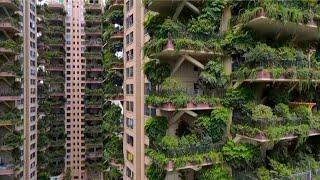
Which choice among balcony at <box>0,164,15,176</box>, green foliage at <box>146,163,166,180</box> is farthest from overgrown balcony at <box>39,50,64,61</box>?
green foliage at <box>146,163,166,180</box>

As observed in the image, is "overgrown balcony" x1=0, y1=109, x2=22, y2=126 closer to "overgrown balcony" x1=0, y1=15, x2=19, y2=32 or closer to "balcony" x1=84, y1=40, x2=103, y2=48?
"overgrown balcony" x1=0, y1=15, x2=19, y2=32

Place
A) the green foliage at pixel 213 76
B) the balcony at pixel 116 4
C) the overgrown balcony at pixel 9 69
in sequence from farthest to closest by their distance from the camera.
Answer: the balcony at pixel 116 4 → the overgrown balcony at pixel 9 69 → the green foliage at pixel 213 76

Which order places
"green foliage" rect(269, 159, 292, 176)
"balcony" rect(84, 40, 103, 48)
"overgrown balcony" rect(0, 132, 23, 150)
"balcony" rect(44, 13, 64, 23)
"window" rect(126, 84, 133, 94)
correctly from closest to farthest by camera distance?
"green foliage" rect(269, 159, 292, 176) < "window" rect(126, 84, 133, 94) < "overgrown balcony" rect(0, 132, 23, 150) < "balcony" rect(44, 13, 64, 23) < "balcony" rect(84, 40, 103, 48)

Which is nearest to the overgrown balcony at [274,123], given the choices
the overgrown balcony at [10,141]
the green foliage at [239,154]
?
the green foliage at [239,154]

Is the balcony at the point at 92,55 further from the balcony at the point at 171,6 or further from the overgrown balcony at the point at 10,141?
the balcony at the point at 171,6

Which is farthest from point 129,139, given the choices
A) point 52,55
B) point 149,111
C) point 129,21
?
point 52,55

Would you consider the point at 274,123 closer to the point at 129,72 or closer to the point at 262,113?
the point at 262,113

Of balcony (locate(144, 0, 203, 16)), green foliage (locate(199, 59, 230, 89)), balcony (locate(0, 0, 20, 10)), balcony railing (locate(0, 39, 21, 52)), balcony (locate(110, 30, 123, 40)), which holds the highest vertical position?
balcony (locate(0, 0, 20, 10))
